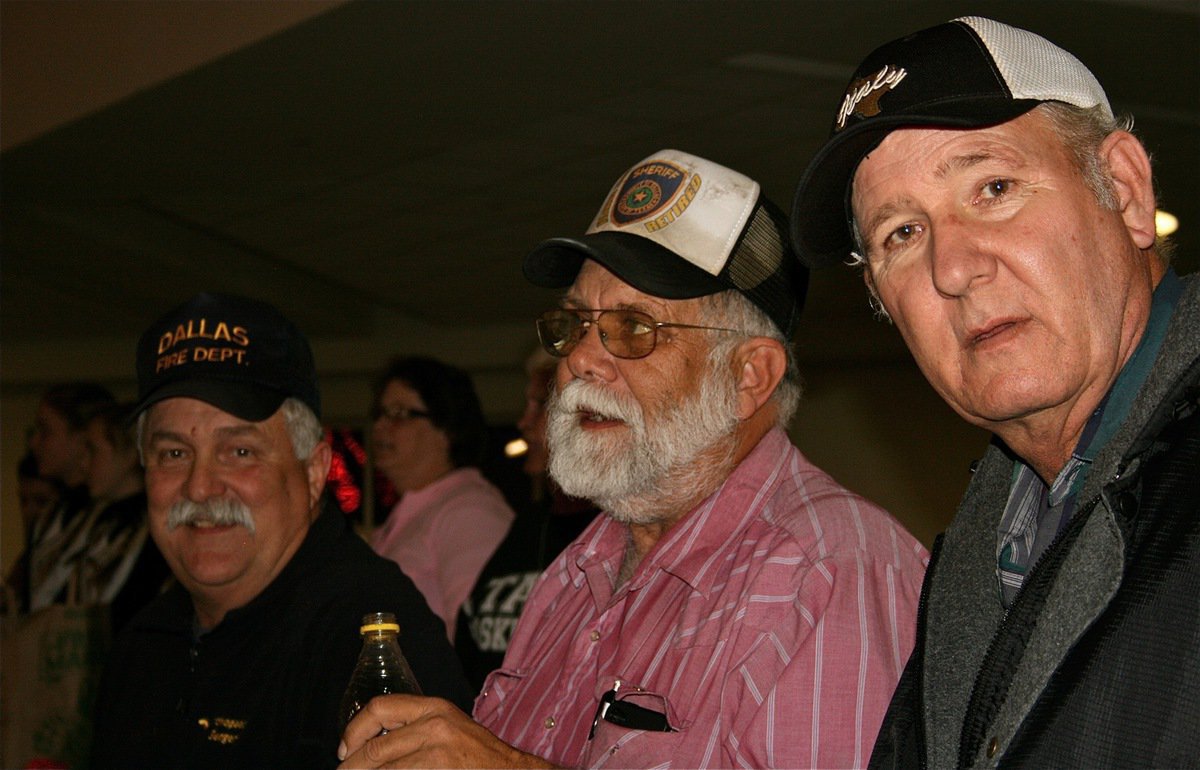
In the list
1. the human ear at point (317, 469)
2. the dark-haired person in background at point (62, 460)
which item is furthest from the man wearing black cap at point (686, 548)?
the dark-haired person in background at point (62, 460)

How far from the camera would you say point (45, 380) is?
12000mm

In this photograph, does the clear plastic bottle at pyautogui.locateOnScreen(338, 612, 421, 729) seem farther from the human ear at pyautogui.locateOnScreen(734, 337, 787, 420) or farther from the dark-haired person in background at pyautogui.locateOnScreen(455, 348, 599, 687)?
the dark-haired person in background at pyautogui.locateOnScreen(455, 348, 599, 687)

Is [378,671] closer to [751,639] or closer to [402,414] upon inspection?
[751,639]

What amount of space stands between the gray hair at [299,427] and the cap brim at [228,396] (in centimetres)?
5

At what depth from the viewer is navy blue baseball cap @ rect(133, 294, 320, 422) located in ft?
8.39

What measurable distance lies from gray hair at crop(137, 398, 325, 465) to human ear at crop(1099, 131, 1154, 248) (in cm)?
172

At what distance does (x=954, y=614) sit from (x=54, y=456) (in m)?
4.82

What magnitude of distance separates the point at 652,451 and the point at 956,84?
0.91 metres

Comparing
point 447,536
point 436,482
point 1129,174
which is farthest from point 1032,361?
point 436,482

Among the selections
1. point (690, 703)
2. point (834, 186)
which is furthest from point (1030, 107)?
point (690, 703)

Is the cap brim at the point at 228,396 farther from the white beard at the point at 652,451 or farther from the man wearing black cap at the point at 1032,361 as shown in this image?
the man wearing black cap at the point at 1032,361

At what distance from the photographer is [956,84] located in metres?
1.44

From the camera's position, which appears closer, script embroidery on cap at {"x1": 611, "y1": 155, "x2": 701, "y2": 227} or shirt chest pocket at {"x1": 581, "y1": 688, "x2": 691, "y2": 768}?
shirt chest pocket at {"x1": 581, "y1": 688, "x2": 691, "y2": 768}

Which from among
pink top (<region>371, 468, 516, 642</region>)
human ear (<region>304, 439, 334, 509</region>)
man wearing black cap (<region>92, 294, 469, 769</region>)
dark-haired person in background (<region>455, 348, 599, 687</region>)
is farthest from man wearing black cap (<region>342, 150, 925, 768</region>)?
pink top (<region>371, 468, 516, 642</region>)
